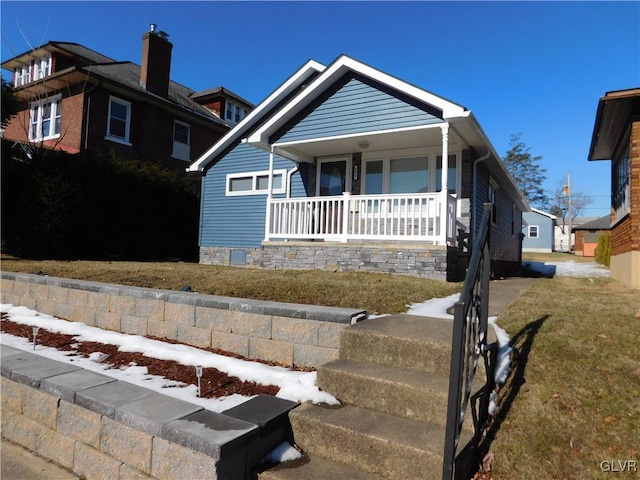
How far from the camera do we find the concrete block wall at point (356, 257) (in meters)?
7.34

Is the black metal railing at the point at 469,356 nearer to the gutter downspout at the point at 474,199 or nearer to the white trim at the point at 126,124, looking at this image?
the gutter downspout at the point at 474,199

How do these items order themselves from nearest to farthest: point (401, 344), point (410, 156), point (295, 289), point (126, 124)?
point (401, 344)
point (295, 289)
point (410, 156)
point (126, 124)

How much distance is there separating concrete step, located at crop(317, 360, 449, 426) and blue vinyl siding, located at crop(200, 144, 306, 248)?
8.71m

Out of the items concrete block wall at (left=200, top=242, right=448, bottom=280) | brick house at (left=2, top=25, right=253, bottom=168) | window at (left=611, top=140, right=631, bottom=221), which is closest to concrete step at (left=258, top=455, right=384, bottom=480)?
concrete block wall at (left=200, top=242, right=448, bottom=280)

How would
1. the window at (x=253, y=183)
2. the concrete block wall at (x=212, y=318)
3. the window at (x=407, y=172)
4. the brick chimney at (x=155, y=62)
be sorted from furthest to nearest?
the brick chimney at (x=155, y=62)
the window at (x=253, y=183)
the window at (x=407, y=172)
the concrete block wall at (x=212, y=318)

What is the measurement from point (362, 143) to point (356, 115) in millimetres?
682

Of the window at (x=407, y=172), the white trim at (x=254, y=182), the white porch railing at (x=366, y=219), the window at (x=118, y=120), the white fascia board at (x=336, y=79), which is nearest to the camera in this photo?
the white fascia board at (x=336, y=79)

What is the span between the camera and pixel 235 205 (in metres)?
12.3

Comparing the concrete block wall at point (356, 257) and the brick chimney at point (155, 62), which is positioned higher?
the brick chimney at point (155, 62)

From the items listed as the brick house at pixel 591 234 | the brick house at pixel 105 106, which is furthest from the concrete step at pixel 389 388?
the brick house at pixel 591 234

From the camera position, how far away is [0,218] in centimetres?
1084

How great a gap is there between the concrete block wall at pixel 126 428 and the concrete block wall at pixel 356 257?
537cm

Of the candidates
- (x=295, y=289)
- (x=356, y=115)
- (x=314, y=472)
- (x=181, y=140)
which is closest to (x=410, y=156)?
(x=356, y=115)

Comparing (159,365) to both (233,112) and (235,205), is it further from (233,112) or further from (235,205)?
(233,112)
